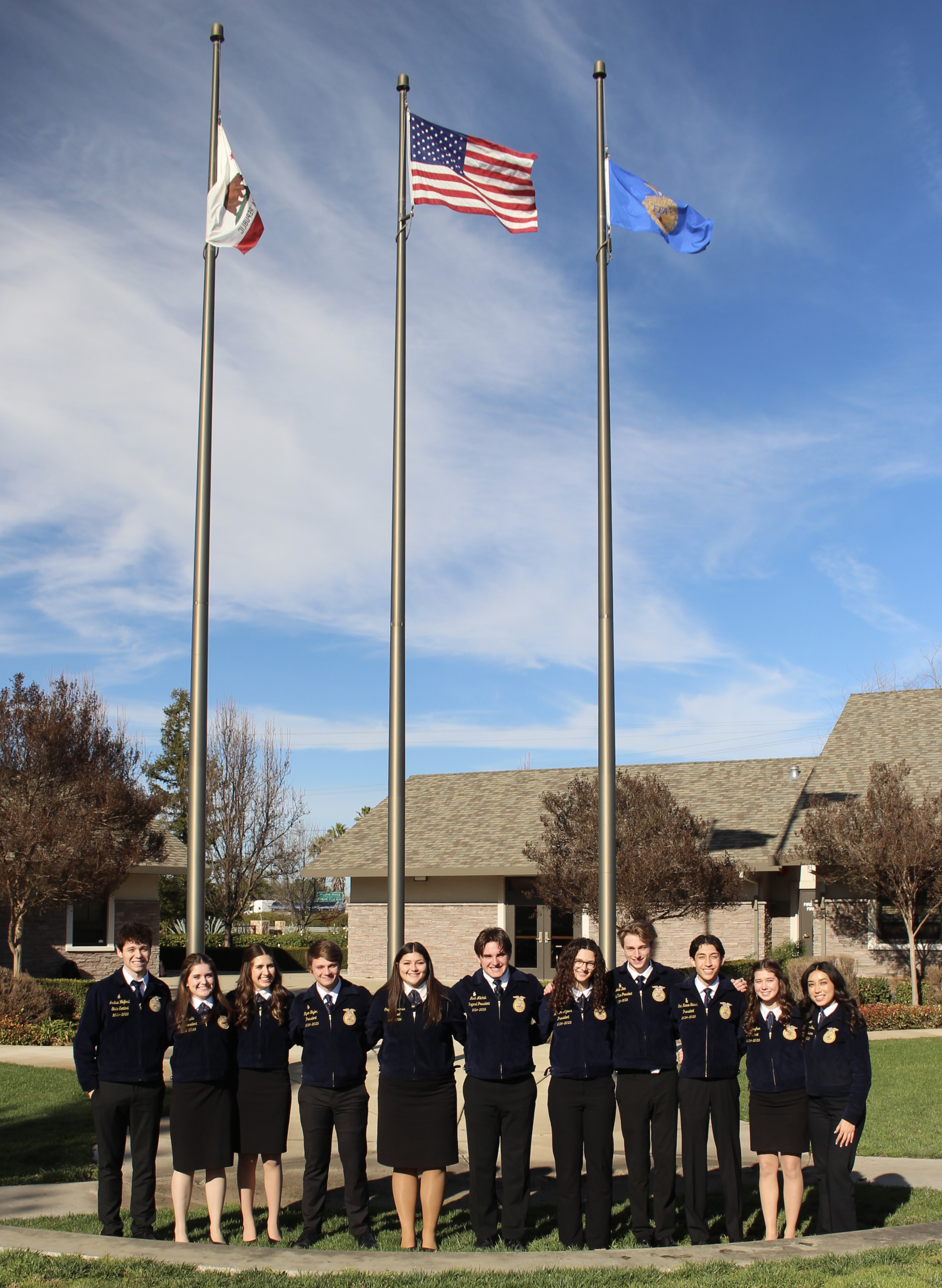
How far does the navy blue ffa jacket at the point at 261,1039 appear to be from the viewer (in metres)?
6.55

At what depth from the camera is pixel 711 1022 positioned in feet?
21.1

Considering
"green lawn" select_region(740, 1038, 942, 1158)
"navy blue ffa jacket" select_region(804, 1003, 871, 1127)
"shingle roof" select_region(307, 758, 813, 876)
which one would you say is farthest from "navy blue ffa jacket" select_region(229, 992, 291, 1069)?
"shingle roof" select_region(307, 758, 813, 876)

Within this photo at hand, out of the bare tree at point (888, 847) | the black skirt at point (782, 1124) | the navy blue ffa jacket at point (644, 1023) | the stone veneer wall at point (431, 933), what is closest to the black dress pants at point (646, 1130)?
the navy blue ffa jacket at point (644, 1023)

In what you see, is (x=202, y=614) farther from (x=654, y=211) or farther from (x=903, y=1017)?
(x=903, y=1017)

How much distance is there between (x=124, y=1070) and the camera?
6.42m

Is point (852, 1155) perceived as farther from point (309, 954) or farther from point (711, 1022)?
point (309, 954)

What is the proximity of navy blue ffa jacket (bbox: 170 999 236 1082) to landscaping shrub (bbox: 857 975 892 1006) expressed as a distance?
1618 cm

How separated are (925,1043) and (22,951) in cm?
1791

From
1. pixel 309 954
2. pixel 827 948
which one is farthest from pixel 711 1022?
pixel 827 948

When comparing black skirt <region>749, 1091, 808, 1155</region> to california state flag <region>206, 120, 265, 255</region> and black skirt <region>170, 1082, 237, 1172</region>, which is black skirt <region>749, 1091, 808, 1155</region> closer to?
black skirt <region>170, 1082, 237, 1172</region>

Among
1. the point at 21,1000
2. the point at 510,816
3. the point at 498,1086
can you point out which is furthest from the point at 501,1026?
the point at 510,816

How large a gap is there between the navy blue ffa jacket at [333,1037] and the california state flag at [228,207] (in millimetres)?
8913

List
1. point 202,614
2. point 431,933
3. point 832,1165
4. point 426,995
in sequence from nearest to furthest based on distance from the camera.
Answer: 1. point 832,1165
2. point 426,995
3. point 202,614
4. point 431,933

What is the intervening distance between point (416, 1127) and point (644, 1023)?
54.5 inches
